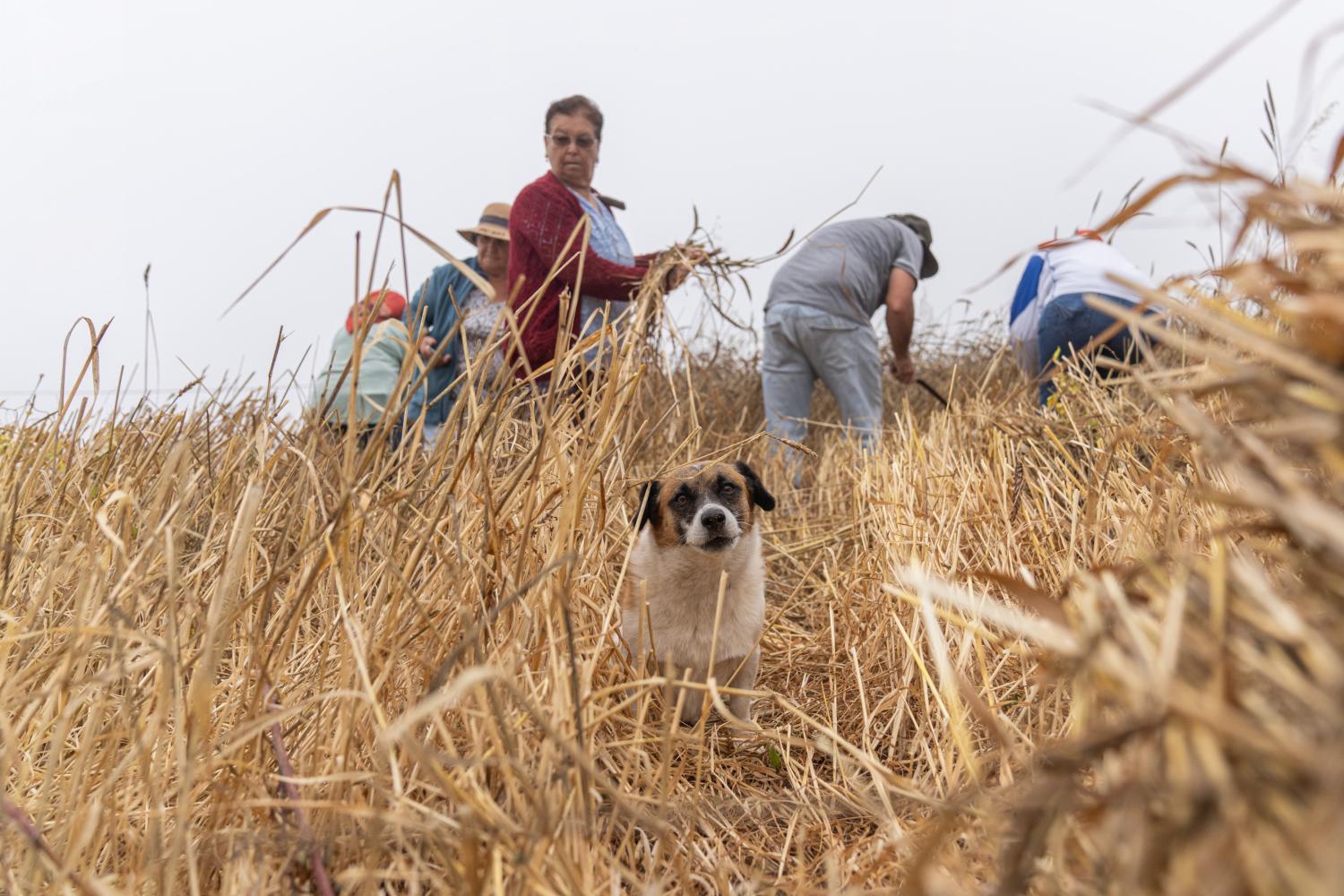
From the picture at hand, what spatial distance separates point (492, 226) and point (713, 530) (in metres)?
3.62

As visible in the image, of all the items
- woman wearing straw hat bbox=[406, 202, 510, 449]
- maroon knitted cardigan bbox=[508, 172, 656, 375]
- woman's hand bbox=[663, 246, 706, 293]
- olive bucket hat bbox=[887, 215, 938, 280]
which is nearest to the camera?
woman's hand bbox=[663, 246, 706, 293]

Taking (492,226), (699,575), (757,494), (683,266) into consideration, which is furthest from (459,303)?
(699,575)

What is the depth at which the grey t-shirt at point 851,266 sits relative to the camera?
585 centimetres

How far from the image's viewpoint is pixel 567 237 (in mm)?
4352

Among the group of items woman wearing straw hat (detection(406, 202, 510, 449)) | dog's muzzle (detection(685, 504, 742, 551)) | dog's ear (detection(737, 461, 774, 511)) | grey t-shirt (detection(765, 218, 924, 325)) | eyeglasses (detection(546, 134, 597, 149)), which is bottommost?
dog's muzzle (detection(685, 504, 742, 551))

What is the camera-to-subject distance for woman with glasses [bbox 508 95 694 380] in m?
4.11

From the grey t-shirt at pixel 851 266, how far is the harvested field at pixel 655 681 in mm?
2044

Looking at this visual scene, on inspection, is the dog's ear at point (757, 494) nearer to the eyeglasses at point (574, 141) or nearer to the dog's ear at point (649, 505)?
the dog's ear at point (649, 505)

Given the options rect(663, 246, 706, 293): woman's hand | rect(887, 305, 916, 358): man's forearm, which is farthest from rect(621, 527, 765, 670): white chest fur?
rect(887, 305, 916, 358): man's forearm

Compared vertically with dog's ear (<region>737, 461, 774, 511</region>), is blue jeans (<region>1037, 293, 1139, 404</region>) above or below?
above

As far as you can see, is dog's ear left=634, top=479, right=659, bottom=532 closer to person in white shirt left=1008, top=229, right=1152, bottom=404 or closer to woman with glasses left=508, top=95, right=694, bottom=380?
woman with glasses left=508, top=95, right=694, bottom=380

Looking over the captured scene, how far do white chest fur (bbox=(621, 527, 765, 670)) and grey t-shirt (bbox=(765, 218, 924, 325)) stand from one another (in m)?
2.98

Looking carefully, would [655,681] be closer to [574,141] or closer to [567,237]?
[567,237]

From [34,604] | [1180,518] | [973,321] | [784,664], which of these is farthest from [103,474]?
[973,321]
